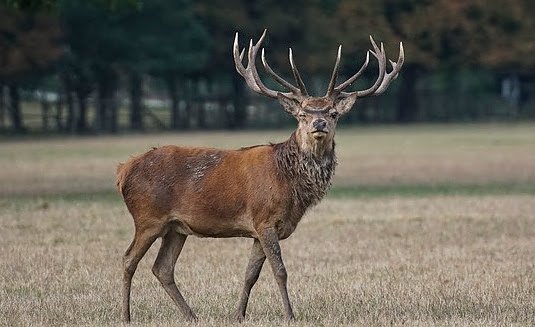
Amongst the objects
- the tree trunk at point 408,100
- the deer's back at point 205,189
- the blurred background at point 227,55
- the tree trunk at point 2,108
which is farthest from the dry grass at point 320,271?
the tree trunk at point 408,100

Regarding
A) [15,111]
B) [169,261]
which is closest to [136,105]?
[15,111]

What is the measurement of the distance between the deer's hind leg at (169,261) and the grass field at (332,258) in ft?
0.77

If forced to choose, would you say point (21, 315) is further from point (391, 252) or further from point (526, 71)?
point (526, 71)

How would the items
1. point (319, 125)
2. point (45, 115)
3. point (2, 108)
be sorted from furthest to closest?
1. point (2, 108)
2. point (45, 115)
3. point (319, 125)

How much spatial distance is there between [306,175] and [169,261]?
61.8 inches

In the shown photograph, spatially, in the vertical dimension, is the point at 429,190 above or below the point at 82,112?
above

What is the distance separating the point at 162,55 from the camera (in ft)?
202

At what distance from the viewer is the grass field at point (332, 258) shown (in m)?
12.5

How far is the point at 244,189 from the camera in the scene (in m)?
12.4

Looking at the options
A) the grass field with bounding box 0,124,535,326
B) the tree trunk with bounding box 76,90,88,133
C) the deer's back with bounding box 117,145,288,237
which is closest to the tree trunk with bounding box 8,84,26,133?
the tree trunk with bounding box 76,90,88,133

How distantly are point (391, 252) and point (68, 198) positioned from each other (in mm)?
10189

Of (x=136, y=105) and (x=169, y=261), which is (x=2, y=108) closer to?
(x=136, y=105)

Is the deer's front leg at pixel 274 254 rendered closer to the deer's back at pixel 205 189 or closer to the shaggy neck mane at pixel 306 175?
the deer's back at pixel 205 189

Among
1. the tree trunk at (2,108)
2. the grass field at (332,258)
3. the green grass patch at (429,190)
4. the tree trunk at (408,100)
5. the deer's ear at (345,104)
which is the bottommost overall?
the tree trunk at (408,100)
